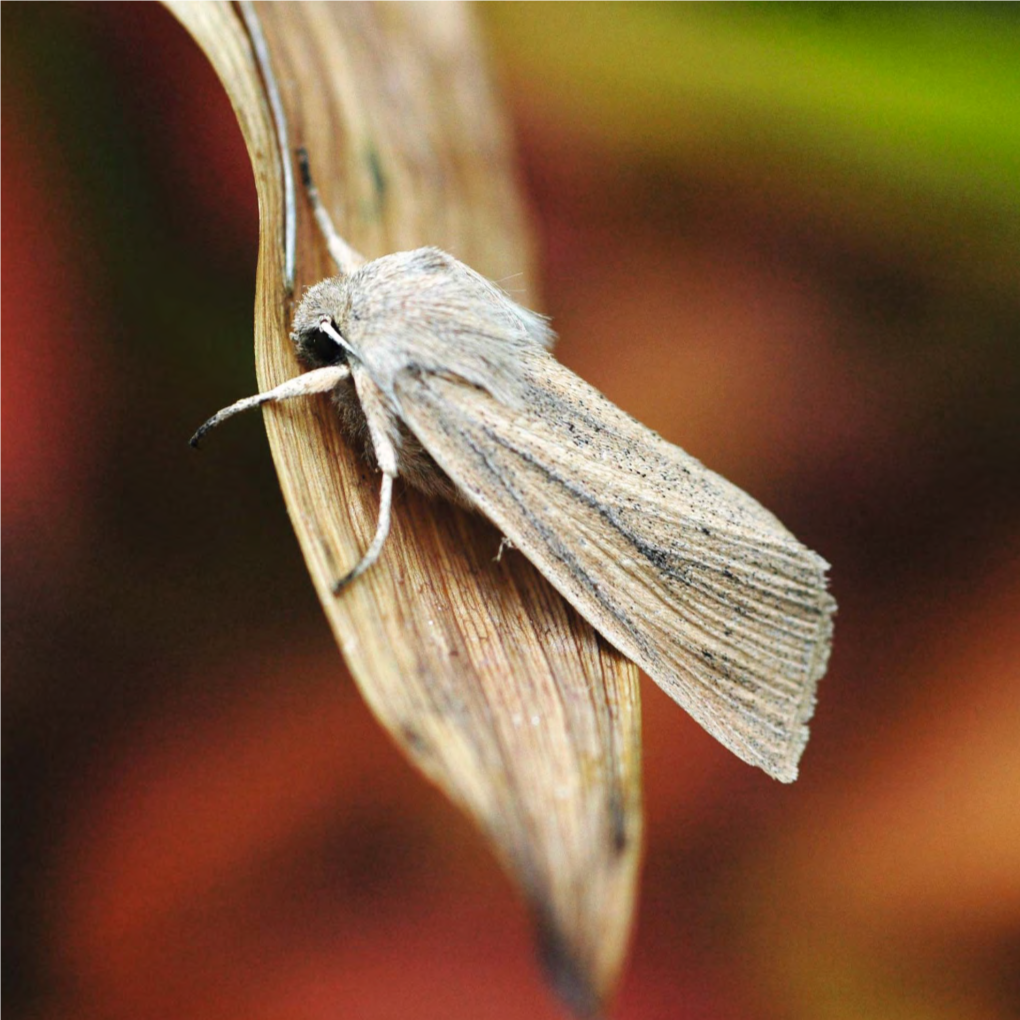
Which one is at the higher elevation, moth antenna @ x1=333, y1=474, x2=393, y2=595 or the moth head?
the moth head

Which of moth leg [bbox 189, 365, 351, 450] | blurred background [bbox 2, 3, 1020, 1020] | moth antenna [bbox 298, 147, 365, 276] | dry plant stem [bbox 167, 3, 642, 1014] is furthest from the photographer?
blurred background [bbox 2, 3, 1020, 1020]

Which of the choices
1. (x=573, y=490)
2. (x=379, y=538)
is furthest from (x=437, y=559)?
(x=573, y=490)

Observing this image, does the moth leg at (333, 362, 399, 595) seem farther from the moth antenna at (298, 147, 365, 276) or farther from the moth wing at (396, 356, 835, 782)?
the moth antenna at (298, 147, 365, 276)

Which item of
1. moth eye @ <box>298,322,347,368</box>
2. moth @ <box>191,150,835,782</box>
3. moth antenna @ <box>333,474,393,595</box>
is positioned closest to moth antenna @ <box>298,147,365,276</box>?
moth @ <box>191,150,835,782</box>

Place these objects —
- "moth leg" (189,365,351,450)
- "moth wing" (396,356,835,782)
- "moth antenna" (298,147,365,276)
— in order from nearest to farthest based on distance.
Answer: "moth leg" (189,365,351,450), "moth wing" (396,356,835,782), "moth antenna" (298,147,365,276)

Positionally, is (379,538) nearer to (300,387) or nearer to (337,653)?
(300,387)

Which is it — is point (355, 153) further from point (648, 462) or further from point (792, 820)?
point (792, 820)

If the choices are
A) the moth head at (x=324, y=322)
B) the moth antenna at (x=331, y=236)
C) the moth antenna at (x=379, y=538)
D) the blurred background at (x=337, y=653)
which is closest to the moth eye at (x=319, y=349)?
the moth head at (x=324, y=322)
